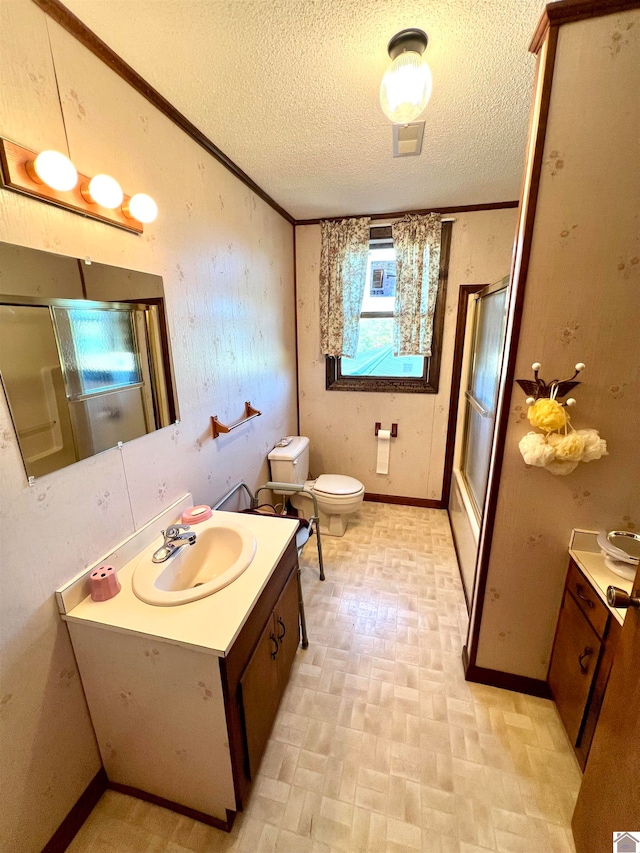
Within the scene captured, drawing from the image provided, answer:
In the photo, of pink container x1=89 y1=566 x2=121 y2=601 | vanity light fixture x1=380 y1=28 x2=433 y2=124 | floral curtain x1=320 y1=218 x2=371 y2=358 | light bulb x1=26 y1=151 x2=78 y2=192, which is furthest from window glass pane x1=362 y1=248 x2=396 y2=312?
pink container x1=89 y1=566 x2=121 y2=601

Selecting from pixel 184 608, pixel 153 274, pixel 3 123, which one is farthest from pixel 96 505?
pixel 3 123

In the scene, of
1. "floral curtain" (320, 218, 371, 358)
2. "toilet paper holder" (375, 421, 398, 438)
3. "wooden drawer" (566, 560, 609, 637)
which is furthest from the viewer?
"toilet paper holder" (375, 421, 398, 438)

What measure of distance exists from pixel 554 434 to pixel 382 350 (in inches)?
75.6

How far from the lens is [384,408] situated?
301 cm

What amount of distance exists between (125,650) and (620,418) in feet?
5.75

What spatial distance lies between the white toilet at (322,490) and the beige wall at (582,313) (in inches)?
48.8

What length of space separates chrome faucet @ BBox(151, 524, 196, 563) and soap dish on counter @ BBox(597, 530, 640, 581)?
57.9 inches

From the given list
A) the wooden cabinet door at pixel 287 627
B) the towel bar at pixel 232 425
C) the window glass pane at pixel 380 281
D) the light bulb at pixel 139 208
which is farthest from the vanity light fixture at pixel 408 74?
the wooden cabinet door at pixel 287 627

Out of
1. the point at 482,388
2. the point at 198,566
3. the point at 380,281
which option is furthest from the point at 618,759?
the point at 380,281

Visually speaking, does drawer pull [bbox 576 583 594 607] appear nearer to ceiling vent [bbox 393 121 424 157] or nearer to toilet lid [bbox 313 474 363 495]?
toilet lid [bbox 313 474 363 495]

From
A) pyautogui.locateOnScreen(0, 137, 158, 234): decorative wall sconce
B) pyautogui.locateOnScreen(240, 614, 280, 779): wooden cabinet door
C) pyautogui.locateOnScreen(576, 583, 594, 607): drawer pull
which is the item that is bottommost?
pyautogui.locateOnScreen(240, 614, 280, 779): wooden cabinet door

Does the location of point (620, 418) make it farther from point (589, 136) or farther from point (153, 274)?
point (153, 274)

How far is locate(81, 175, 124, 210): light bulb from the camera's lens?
1020 millimetres

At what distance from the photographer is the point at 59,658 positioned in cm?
105
